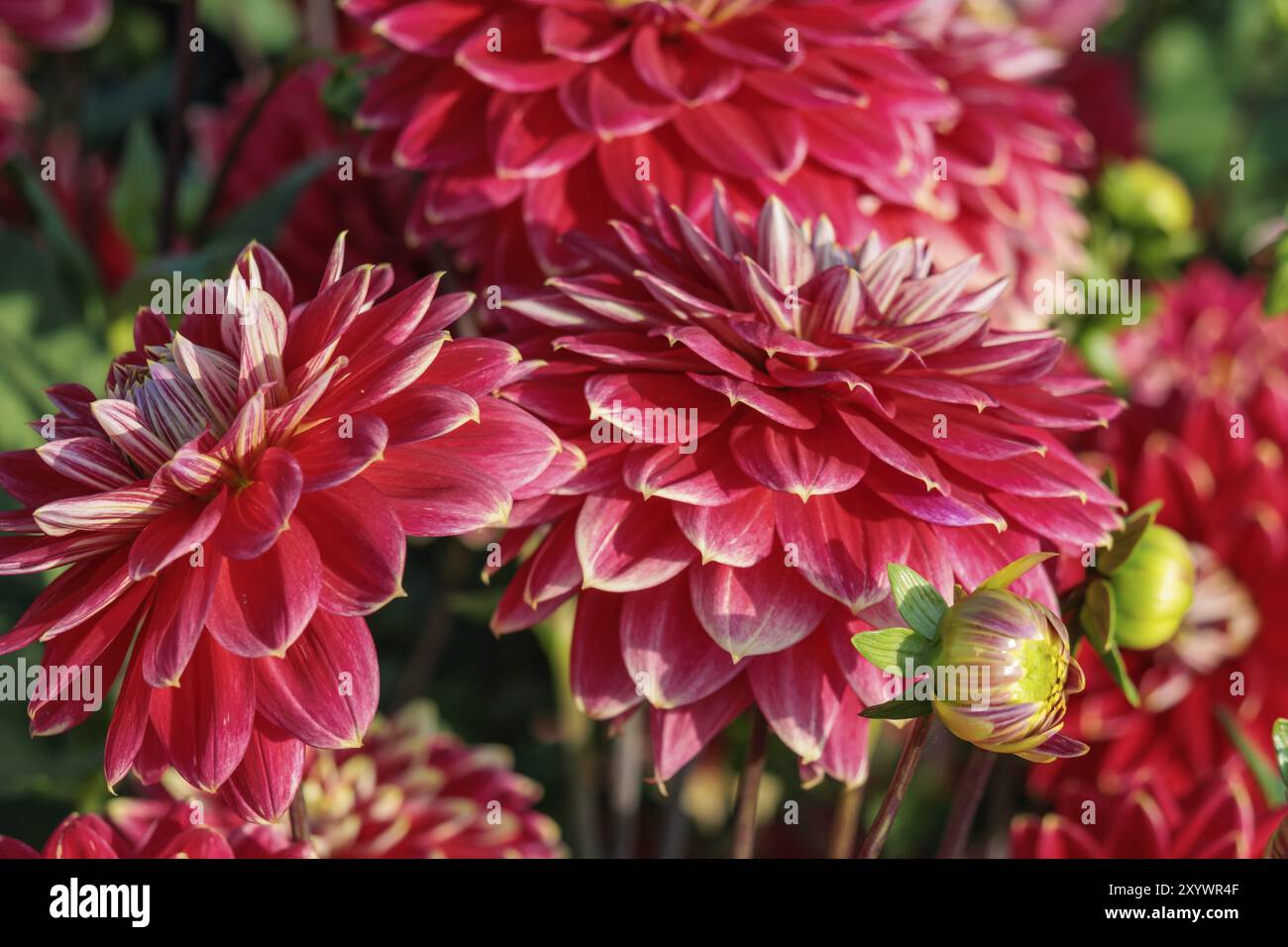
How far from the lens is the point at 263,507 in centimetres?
51

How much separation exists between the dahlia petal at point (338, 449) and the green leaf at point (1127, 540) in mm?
332

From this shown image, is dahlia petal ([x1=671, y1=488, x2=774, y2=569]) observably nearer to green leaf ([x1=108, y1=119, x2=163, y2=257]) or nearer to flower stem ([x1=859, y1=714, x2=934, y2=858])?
flower stem ([x1=859, y1=714, x2=934, y2=858])

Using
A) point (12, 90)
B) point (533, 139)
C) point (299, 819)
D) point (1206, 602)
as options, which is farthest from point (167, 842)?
point (12, 90)

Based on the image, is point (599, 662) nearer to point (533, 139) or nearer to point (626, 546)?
point (626, 546)

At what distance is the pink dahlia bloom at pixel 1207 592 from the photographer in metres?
0.83

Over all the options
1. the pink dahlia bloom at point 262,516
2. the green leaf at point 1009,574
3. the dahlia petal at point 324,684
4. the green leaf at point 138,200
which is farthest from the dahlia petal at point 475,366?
the green leaf at point 138,200

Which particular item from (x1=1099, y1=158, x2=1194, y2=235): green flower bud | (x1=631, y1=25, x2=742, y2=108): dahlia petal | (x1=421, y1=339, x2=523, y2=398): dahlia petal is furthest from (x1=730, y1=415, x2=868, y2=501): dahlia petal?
(x1=1099, y1=158, x2=1194, y2=235): green flower bud

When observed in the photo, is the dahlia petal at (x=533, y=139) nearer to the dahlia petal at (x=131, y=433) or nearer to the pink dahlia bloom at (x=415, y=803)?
the dahlia petal at (x=131, y=433)

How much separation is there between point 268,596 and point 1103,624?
361 millimetres

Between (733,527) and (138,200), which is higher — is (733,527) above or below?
below

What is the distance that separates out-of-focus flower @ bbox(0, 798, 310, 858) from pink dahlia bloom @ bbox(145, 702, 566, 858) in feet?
0.26

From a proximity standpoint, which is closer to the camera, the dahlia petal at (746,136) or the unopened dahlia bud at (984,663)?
the unopened dahlia bud at (984,663)

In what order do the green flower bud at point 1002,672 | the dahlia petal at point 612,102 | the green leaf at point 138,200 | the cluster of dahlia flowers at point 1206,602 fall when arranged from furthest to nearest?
1. the green leaf at point 138,200
2. the cluster of dahlia flowers at point 1206,602
3. the dahlia petal at point 612,102
4. the green flower bud at point 1002,672

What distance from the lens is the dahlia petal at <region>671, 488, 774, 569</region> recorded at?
54 centimetres
